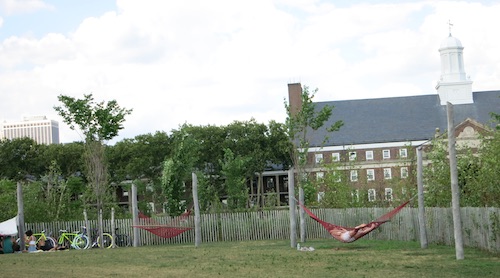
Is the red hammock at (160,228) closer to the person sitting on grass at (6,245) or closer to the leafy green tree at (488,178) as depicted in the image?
the person sitting on grass at (6,245)

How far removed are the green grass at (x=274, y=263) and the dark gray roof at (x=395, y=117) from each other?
59.9m

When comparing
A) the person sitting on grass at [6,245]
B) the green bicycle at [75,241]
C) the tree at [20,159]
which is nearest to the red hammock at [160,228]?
the green bicycle at [75,241]

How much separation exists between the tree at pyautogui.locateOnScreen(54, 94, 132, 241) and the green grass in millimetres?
9407

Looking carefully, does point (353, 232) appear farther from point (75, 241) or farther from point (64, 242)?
point (64, 242)

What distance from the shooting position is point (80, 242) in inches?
1320

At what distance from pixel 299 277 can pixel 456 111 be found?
2916 inches

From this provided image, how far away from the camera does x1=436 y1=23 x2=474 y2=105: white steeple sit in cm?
8875

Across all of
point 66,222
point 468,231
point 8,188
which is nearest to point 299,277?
point 468,231

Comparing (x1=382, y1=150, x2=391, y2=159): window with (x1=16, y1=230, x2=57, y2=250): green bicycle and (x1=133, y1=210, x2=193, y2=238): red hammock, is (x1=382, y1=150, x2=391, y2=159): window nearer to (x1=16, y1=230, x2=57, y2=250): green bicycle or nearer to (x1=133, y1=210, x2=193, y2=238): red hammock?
(x1=133, y1=210, x2=193, y2=238): red hammock

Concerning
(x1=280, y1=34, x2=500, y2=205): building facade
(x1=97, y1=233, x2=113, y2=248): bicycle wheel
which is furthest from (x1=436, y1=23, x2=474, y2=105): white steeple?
(x1=97, y1=233, x2=113, y2=248): bicycle wheel

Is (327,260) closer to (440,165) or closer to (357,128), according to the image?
(440,165)

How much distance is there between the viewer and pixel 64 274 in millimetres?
19359

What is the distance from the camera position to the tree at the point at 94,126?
36719 mm

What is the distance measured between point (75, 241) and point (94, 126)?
5.99 metres
